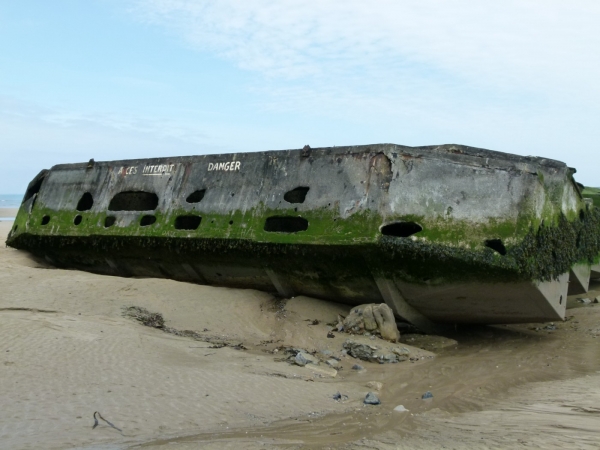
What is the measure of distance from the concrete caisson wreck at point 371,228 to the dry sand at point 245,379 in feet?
1.38

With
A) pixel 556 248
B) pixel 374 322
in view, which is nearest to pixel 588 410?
pixel 374 322

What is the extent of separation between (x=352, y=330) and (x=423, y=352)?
70 cm

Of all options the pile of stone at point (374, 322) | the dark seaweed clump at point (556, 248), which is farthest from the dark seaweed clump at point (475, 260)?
the pile of stone at point (374, 322)

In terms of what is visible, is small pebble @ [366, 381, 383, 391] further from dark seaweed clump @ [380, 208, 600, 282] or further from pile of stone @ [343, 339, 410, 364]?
dark seaweed clump @ [380, 208, 600, 282]

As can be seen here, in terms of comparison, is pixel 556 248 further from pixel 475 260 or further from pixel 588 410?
pixel 588 410

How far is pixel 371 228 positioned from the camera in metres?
6.42

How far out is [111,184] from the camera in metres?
8.80

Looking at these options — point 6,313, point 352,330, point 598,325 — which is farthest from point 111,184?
point 598,325

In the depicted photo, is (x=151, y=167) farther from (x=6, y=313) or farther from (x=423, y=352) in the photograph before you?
(x=423, y=352)

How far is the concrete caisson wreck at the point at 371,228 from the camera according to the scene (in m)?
6.32

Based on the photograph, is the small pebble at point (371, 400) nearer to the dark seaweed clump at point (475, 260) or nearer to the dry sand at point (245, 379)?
the dry sand at point (245, 379)

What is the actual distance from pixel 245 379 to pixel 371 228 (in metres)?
2.17

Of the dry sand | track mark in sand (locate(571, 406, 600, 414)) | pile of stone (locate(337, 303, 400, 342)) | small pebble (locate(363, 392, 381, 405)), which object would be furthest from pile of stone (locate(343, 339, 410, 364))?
track mark in sand (locate(571, 406, 600, 414))

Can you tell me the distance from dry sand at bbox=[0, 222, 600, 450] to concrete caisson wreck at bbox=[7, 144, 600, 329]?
0.42 m
